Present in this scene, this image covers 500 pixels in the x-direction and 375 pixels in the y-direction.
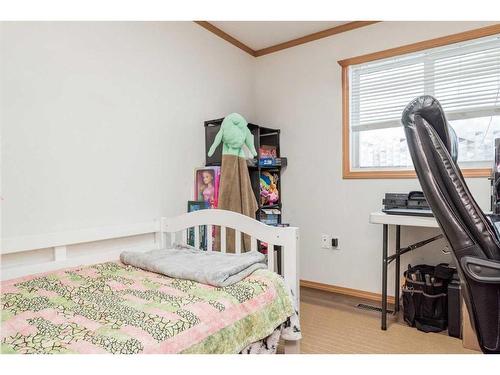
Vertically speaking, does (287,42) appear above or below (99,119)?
above

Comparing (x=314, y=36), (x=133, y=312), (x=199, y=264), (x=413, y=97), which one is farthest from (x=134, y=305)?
(x=314, y=36)

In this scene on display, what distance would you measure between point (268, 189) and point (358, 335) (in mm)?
1366

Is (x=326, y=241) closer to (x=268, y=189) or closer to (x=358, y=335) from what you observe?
(x=268, y=189)

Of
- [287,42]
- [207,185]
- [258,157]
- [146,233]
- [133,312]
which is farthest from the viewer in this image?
[287,42]

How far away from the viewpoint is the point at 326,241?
112 inches

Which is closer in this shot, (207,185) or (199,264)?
(199,264)

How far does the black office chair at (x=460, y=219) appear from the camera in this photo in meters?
0.99

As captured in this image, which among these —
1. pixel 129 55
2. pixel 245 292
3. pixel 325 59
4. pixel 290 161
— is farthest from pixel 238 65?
pixel 245 292

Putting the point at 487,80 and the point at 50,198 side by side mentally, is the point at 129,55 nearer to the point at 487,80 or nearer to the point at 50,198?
the point at 50,198

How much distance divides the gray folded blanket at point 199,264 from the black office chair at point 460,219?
0.83 m

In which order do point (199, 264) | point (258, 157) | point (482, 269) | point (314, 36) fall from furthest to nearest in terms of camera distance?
1. point (314, 36)
2. point (258, 157)
3. point (199, 264)
4. point (482, 269)

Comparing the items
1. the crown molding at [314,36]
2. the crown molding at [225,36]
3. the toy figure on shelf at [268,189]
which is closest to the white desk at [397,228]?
the toy figure on shelf at [268,189]

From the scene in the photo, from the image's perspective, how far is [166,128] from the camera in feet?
7.56

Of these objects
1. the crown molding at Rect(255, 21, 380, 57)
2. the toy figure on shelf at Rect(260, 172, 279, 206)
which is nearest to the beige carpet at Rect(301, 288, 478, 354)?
the toy figure on shelf at Rect(260, 172, 279, 206)
